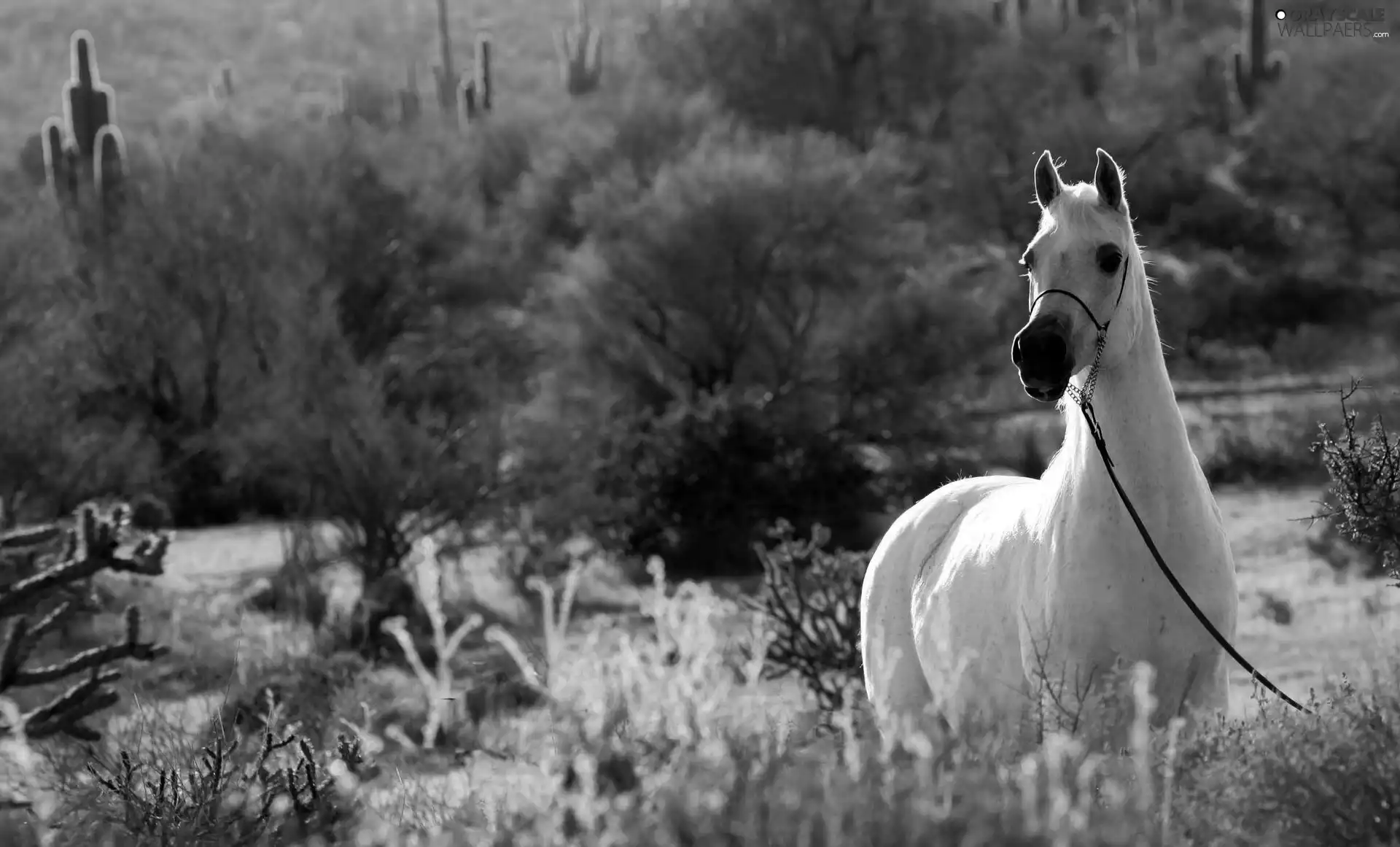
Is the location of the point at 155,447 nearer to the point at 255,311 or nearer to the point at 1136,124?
the point at 255,311

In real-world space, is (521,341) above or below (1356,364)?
above

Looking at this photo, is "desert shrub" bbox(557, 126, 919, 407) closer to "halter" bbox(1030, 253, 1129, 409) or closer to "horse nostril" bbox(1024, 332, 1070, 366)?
"halter" bbox(1030, 253, 1129, 409)

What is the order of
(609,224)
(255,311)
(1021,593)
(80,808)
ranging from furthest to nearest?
1. (255,311)
2. (609,224)
3. (80,808)
4. (1021,593)

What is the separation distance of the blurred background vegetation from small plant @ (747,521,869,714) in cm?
323

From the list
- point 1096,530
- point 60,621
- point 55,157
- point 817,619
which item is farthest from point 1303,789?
point 55,157

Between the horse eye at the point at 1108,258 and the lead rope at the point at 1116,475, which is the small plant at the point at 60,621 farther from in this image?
the horse eye at the point at 1108,258

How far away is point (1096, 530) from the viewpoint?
4.27 m

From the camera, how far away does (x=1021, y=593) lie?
4488 mm

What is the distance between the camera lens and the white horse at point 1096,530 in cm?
417

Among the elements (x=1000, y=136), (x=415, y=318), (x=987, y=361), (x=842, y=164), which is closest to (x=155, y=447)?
(x=415, y=318)

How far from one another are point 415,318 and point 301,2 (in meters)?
81.6

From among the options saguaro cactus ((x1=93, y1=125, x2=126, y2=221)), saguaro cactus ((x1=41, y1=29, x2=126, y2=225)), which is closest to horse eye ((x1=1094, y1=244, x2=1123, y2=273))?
saguaro cactus ((x1=93, y1=125, x2=126, y2=221))

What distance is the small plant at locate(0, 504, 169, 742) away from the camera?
7.78 m

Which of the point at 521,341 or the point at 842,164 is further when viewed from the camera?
the point at 521,341
